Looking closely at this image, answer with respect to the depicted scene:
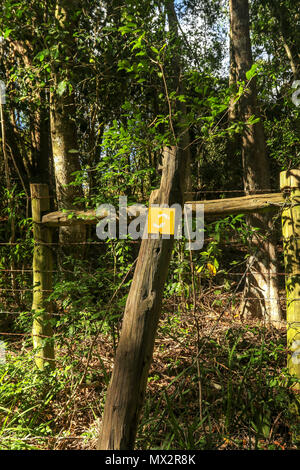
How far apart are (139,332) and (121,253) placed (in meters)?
1.76

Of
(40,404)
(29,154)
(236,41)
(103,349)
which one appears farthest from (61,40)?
(40,404)

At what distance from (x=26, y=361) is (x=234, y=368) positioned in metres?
1.87

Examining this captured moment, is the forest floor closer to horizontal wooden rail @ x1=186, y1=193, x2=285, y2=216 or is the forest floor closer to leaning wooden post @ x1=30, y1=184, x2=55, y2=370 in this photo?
leaning wooden post @ x1=30, y1=184, x2=55, y2=370

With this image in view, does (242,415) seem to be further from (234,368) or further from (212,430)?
(234,368)

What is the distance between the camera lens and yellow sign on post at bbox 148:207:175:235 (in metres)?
1.69

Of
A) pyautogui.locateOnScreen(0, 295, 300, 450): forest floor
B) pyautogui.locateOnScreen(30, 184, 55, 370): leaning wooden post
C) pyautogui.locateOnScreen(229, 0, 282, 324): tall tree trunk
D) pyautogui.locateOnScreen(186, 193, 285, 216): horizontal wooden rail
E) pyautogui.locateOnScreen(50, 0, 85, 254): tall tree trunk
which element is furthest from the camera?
pyautogui.locateOnScreen(229, 0, 282, 324): tall tree trunk

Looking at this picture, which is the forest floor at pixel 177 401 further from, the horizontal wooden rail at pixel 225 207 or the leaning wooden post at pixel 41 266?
the horizontal wooden rail at pixel 225 207

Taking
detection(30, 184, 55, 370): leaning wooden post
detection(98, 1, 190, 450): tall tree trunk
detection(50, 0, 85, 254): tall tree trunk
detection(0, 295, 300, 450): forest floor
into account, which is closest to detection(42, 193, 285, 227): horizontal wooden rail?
detection(30, 184, 55, 370): leaning wooden post

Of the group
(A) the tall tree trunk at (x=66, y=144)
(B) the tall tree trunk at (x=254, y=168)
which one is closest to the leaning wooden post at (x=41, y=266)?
(A) the tall tree trunk at (x=66, y=144)

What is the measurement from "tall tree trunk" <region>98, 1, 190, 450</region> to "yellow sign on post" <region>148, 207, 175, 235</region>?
5 centimetres

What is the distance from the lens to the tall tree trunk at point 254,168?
4125mm

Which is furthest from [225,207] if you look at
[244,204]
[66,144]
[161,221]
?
[66,144]

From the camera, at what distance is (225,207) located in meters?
2.42

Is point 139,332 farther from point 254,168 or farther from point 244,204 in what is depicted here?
point 254,168
